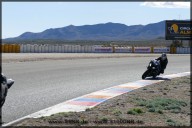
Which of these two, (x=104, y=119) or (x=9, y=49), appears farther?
(x=9, y=49)

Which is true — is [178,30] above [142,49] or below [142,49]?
above

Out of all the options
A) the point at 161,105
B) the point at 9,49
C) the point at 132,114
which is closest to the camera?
the point at 132,114

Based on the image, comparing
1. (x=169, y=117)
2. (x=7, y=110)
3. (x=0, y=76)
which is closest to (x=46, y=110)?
(x=7, y=110)

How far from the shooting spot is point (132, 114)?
973cm

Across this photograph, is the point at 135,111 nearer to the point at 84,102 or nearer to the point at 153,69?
the point at 84,102

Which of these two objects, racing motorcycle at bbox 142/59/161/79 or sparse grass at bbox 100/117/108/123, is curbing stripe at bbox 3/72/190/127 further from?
racing motorcycle at bbox 142/59/161/79

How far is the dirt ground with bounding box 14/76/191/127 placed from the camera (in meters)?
8.62

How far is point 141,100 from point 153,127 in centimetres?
369

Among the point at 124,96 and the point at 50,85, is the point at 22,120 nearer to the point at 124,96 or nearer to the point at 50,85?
the point at 124,96

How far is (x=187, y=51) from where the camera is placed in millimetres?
58562

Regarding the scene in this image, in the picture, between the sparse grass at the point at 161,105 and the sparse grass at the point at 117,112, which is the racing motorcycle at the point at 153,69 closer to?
the sparse grass at the point at 161,105

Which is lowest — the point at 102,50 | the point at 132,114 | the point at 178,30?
the point at 132,114

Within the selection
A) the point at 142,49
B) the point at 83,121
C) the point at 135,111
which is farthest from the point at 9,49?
the point at 83,121

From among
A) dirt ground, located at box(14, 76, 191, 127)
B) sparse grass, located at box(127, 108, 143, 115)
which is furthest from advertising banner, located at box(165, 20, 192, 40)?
sparse grass, located at box(127, 108, 143, 115)
